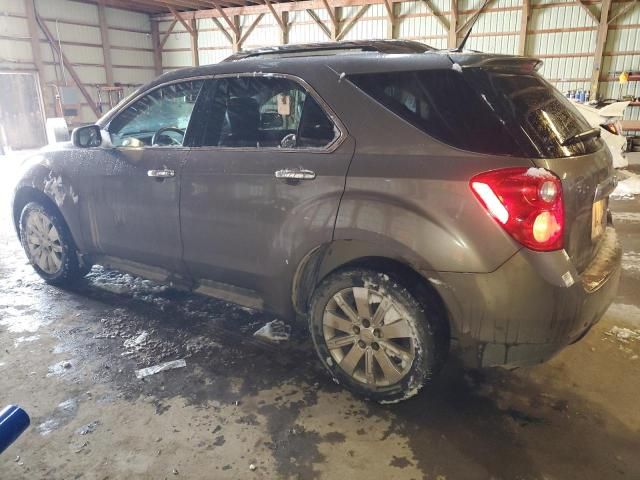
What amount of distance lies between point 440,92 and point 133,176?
6.56ft

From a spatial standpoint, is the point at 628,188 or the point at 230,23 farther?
the point at 230,23

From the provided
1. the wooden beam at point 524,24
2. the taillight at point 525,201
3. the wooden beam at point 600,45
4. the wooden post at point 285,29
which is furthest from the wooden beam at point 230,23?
the taillight at point 525,201

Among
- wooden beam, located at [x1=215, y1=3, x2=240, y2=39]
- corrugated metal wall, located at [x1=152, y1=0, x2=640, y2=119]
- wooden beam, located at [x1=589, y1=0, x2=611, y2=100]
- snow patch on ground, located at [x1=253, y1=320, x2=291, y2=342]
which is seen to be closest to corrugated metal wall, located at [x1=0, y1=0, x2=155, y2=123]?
wooden beam, located at [x1=215, y1=3, x2=240, y2=39]

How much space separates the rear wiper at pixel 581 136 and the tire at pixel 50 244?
340 cm

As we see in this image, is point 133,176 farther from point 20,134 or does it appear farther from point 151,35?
point 151,35

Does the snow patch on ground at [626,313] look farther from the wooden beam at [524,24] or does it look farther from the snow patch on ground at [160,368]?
the wooden beam at [524,24]

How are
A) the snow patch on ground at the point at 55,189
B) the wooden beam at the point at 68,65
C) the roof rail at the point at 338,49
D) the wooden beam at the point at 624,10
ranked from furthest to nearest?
1. the wooden beam at the point at 68,65
2. the wooden beam at the point at 624,10
3. the snow patch on ground at the point at 55,189
4. the roof rail at the point at 338,49

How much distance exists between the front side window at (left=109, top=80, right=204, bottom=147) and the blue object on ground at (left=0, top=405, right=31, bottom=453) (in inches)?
79.1

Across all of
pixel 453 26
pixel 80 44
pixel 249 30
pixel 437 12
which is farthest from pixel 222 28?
pixel 453 26

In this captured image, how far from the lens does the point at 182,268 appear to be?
9.74ft

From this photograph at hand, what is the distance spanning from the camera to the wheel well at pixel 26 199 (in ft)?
11.9

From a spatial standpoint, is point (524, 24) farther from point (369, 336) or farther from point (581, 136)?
point (369, 336)

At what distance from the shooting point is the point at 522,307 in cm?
188

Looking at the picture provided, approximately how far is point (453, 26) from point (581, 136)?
535 inches
